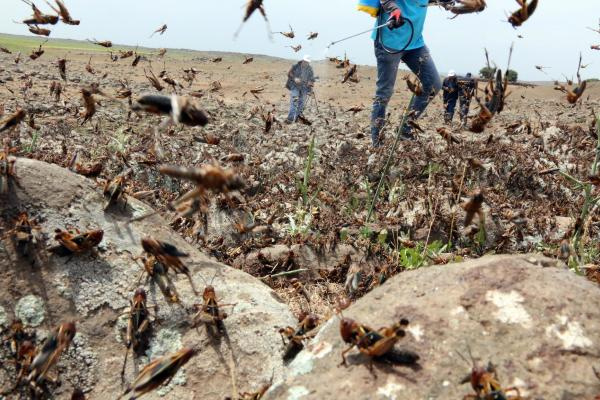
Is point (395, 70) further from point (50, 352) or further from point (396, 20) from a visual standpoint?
point (50, 352)

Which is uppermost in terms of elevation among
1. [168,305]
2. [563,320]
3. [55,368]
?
[563,320]

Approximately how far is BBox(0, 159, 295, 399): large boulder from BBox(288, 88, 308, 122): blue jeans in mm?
9782

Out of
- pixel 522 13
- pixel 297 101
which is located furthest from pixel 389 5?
pixel 297 101

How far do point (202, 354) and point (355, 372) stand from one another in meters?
0.87

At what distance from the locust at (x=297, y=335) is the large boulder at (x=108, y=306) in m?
0.06

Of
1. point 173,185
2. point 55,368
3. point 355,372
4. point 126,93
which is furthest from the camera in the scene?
point 173,185

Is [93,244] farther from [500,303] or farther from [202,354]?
[500,303]

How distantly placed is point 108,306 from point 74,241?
0.34 m

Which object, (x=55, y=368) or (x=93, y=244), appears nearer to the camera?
(x=55, y=368)

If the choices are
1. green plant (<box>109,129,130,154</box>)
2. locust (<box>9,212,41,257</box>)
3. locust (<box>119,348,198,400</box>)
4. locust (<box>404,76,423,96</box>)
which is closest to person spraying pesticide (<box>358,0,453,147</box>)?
locust (<box>404,76,423,96</box>)

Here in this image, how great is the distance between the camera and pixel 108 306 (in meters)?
2.34

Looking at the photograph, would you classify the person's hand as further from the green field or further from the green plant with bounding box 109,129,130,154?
the green field

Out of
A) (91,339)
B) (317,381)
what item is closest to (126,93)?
(91,339)

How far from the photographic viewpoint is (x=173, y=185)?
529 cm
